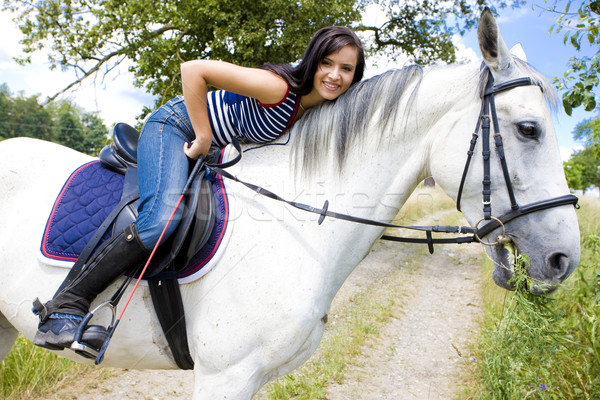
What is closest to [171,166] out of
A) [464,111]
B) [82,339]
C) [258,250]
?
[258,250]

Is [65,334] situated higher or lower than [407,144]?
lower

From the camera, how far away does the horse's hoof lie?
1.80m

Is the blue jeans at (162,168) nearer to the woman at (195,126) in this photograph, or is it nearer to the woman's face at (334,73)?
the woman at (195,126)

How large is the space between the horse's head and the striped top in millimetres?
809

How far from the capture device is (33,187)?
2207 mm

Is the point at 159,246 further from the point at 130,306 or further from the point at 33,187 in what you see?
the point at 33,187

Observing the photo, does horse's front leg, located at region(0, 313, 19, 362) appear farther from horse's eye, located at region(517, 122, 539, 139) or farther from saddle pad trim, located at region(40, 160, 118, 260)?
horse's eye, located at region(517, 122, 539, 139)

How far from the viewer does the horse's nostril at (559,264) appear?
5.36 ft

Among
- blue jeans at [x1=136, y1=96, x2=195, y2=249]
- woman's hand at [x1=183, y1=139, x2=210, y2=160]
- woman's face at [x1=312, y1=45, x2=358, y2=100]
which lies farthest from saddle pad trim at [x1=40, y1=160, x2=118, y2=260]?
woman's face at [x1=312, y1=45, x2=358, y2=100]

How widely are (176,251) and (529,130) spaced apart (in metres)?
1.67

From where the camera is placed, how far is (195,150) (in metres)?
2.00

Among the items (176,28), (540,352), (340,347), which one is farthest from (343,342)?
(176,28)

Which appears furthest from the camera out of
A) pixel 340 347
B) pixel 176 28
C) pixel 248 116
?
pixel 176 28

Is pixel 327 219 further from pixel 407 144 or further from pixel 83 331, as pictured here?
pixel 83 331
